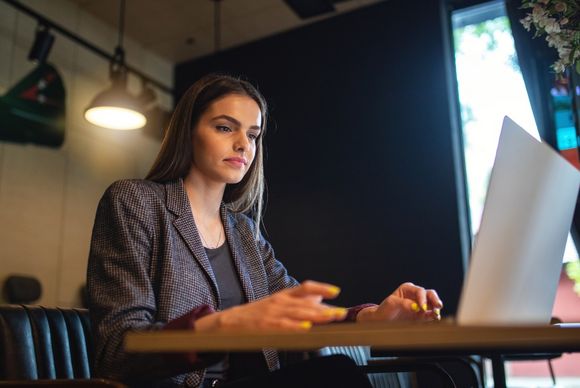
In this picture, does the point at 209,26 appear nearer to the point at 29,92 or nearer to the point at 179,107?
Result: the point at 29,92

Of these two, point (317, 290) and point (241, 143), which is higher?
point (241, 143)

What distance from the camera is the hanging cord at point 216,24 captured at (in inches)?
177

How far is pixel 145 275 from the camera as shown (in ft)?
3.88

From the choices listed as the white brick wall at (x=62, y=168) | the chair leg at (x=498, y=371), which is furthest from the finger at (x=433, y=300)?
the white brick wall at (x=62, y=168)

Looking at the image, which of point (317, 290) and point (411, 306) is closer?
point (317, 290)

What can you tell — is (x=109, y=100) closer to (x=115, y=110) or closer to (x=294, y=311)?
(x=115, y=110)

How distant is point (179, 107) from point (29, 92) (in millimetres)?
2777

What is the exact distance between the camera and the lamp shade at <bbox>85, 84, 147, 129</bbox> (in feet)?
12.4

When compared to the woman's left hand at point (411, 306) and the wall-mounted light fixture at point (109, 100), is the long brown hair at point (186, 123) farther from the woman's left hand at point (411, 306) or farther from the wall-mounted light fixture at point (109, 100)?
the wall-mounted light fixture at point (109, 100)

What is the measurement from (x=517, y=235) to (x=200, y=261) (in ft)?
2.69

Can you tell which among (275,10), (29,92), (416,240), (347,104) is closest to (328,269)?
(416,240)

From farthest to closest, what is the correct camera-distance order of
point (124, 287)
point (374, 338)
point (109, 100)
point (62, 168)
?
point (62, 168), point (109, 100), point (124, 287), point (374, 338)

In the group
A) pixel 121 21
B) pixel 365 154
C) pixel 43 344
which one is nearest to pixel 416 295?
pixel 43 344

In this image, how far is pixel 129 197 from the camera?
134 centimetres
